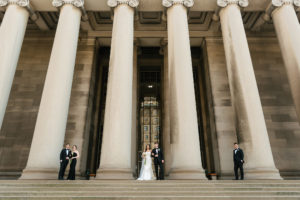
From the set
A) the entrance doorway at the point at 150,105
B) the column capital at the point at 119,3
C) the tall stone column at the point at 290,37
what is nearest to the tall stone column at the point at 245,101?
the tall stone column at the point at 290,37

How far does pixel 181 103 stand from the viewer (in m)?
25.8

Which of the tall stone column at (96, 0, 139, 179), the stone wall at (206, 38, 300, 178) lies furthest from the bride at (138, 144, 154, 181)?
the stone wall at (206, 38, 300, 178)

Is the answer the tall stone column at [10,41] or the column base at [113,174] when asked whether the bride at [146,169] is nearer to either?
the column base at [113,174]

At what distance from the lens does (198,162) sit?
77.5ft

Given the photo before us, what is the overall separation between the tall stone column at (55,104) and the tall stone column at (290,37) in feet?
91.0

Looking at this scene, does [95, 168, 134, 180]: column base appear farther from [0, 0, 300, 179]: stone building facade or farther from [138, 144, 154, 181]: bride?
[138, 144, 154, 181]: bride

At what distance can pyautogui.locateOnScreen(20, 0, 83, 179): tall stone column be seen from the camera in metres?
23.5

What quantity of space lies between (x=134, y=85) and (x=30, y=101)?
17921mm

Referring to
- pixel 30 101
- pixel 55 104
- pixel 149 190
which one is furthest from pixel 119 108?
pixel 30 101

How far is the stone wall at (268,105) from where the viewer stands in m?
34.7

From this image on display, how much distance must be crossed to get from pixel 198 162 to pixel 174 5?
21.2 m

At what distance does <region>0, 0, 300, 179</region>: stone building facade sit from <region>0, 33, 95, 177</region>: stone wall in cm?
17

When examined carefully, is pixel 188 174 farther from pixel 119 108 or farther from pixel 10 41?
pixel 10 41

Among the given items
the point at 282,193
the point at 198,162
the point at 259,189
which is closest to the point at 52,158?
the point at 198,162
